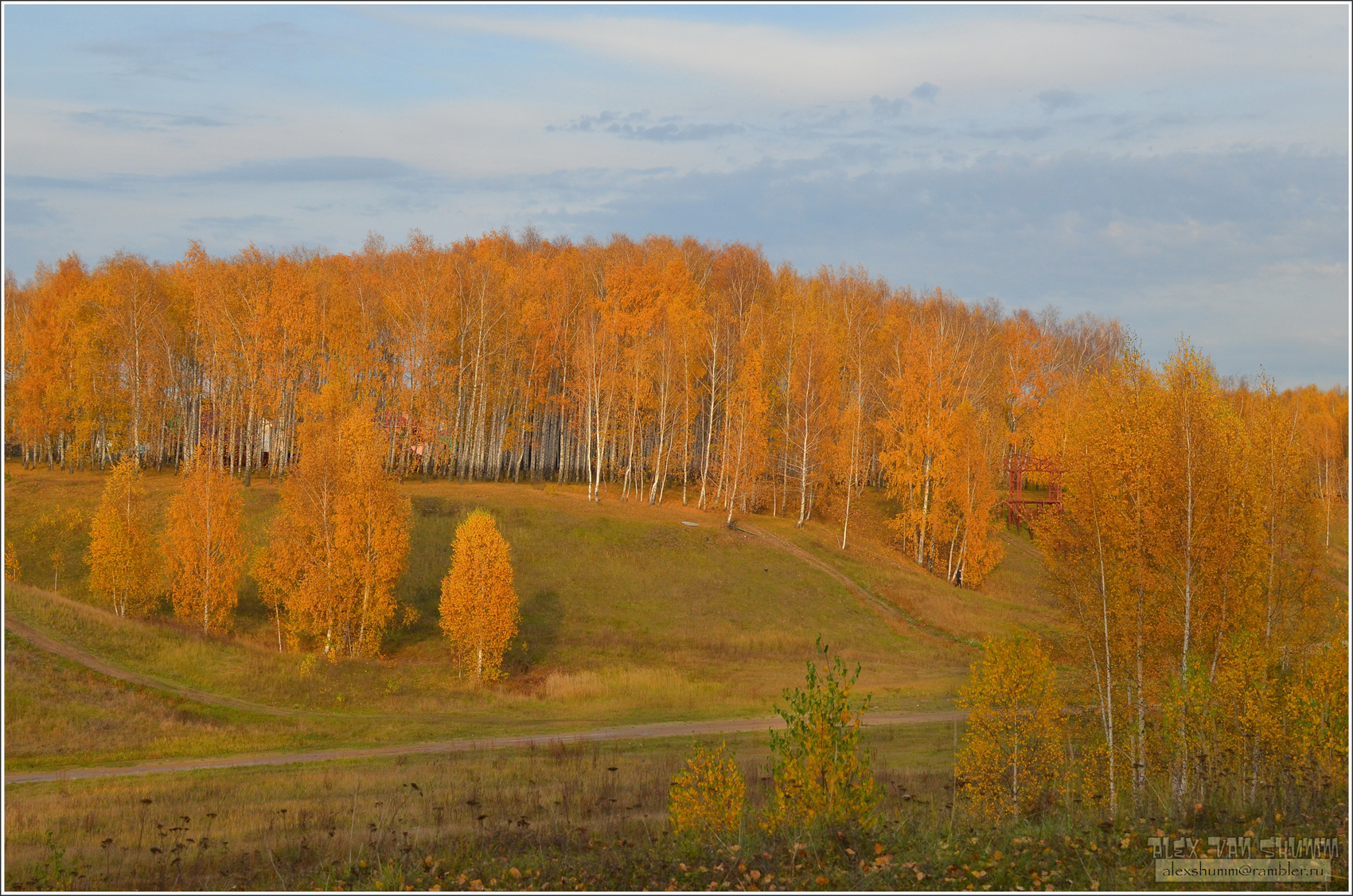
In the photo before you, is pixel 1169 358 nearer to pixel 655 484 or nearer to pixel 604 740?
pixel 604 740

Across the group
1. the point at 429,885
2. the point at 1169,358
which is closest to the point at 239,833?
the point at 429,885

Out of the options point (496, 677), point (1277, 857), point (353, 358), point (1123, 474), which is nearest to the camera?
point (1277, 857)

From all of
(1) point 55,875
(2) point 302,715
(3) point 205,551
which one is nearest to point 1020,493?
(2) point 302,715

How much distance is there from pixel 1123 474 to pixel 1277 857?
11.9m

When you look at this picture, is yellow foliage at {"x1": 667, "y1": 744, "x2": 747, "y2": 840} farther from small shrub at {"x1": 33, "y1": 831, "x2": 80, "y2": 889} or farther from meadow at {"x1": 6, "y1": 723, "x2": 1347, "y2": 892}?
small shrub at {"x1": 33, "y1": 831, "x2": 80, "y2": 889}

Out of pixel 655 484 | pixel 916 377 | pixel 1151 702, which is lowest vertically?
pixel 1151 702

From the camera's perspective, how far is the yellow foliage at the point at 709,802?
1224cm

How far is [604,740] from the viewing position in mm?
27359

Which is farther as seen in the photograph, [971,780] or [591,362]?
[591,362]

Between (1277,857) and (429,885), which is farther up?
(1277,857)

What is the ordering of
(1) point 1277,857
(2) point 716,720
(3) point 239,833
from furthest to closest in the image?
(2) point 716,720 < (3) point 239,833 < (1) point 1277,857

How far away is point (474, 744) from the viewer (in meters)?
26.8

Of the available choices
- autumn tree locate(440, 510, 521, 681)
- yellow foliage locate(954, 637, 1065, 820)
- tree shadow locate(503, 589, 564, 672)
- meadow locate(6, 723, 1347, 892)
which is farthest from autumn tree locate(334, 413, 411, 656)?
yellow foliage locate(954, 637, 1065, 820)

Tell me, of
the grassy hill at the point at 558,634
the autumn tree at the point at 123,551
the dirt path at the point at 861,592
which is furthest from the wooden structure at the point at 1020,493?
the autumn tree at the point at 123,551
